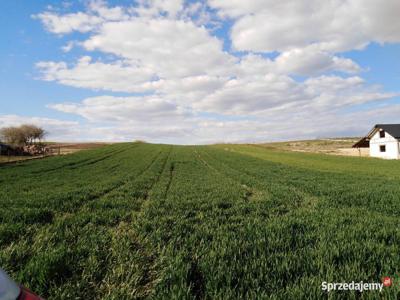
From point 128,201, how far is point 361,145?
2564 inches

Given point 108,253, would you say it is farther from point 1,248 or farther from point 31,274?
point 1,248

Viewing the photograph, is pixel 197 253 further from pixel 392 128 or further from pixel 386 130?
pixel 392 128

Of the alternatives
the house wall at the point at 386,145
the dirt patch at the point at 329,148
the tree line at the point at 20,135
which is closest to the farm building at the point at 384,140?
the house wall at the point at 386,145

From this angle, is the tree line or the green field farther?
the tree line

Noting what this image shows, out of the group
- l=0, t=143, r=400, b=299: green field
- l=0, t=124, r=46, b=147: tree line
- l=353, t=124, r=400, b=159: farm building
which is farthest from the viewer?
l=0, t=124, r=46, b=147: tree line

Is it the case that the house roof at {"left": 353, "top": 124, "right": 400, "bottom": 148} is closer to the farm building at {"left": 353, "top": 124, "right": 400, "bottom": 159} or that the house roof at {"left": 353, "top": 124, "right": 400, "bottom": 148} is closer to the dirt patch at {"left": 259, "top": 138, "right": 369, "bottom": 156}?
the farm building at {"left": 353, "top": 124, "right": 400, "bottom": 159}

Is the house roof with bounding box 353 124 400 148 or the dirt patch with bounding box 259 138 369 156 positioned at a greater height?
the house roof with bounding box 353 124 400 148

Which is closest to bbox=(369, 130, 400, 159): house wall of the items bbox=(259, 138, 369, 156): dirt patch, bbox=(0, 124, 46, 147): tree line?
bbox=(259, 138, 369, 156): dirt patch

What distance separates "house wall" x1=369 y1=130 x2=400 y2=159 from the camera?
5084 cm

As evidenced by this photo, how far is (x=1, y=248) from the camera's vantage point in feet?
19.1

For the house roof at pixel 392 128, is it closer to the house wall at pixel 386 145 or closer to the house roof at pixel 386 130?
the house roof at pixel 386 130

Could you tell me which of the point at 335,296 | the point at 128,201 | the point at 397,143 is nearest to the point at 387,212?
the point at 335,296

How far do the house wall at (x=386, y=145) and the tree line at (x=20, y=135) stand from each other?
327ft

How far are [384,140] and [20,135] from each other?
359 feet
